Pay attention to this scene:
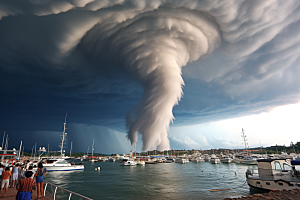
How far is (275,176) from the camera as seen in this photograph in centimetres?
2212

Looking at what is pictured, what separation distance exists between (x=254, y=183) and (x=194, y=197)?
31.5 feet

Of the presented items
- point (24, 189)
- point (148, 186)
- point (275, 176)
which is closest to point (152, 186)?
point (148, 186)

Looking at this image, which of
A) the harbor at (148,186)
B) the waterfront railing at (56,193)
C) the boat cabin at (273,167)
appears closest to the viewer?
the waterfront railing at (56,193)

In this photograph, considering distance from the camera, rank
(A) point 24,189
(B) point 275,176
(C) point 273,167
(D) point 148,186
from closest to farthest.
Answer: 1. (A) point 24,189
2. (B) point 275,176
3. (C) point 273,167
4. (D) point 148,186

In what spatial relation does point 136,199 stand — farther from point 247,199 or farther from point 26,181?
point 26,181

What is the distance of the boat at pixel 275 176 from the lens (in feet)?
67.0

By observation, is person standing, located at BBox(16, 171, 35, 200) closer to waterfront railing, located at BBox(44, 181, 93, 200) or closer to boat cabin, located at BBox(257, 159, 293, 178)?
waterfront railing, located at BBox(44, 181, 93, 200)

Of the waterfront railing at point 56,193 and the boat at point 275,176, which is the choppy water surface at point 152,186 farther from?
the waterfront railing at point 56,193

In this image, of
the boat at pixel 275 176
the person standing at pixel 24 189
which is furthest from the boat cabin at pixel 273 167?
the person standing at pixel 24 189

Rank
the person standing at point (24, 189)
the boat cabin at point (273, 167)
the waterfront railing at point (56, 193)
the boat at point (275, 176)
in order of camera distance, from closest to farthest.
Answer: the person standing at point (24, 189) → the waterfront railing at point (56, 193) → the boat at point (275, 176) → the boat cabin at point (273, 167)

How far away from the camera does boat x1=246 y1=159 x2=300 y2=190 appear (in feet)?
67.0

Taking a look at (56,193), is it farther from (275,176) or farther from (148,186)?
(275,176)

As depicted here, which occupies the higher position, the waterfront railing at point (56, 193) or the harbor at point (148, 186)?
the waterfront railing at point (56, 193)

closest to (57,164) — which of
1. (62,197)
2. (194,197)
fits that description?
(194,197)
